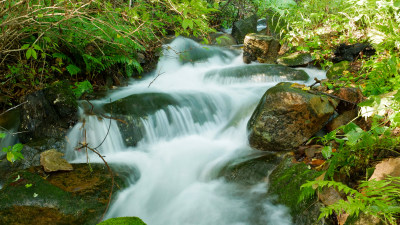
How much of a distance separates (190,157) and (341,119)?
254 cm

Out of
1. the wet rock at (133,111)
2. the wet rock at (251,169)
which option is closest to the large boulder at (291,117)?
the wet rock at (251,169)

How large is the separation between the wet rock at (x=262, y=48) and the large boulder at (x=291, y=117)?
16.4ft

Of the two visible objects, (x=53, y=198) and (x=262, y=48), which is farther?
(x=262, y=48)

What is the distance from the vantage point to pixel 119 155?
14.7 feet

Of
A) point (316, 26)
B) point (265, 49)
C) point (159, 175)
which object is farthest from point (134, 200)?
point (316, 26)

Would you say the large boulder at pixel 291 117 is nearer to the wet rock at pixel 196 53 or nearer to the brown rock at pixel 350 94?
the brown rock at pixel 350 94

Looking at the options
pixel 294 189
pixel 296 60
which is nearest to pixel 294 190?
pixel 294 189

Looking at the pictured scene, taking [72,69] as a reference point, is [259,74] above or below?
below

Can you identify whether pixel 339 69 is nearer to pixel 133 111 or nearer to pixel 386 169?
pixel 386 169

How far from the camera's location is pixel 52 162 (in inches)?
142

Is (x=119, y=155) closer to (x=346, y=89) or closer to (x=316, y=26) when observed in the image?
(x=346, y=89)

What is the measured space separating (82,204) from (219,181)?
5.99 feet

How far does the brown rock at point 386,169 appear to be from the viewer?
2.20 m

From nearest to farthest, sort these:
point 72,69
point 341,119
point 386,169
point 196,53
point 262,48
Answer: point 386,169
point 341,119
point 72,69
point 262,48
point 196,53
